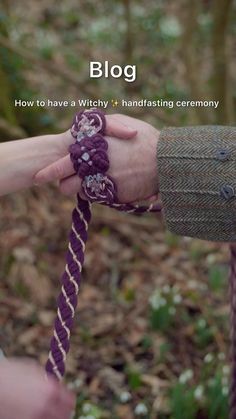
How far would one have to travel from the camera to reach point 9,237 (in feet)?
9.20

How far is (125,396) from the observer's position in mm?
2162

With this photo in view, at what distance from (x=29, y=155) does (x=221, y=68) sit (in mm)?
1954

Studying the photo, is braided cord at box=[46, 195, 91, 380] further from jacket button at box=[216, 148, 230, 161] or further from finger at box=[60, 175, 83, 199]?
jacket button at box=[216, 148, 230, 161]

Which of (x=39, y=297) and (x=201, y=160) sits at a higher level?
(x=201, y=160)

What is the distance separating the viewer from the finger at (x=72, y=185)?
60.1 inches

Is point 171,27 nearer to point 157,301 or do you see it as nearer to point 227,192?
point 157,301

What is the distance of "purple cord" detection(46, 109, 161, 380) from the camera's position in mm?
1478

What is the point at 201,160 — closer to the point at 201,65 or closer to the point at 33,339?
the point at 33,339

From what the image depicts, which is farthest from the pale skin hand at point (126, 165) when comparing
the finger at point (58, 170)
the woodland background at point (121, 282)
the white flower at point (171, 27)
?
the white flower at point (171, 27)

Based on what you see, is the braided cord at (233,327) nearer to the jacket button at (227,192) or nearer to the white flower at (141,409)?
the jacket button at (227,192)

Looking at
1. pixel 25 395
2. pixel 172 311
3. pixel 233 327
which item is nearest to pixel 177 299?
pixel 172 311

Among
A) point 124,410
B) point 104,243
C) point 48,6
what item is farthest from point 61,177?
point 48,6

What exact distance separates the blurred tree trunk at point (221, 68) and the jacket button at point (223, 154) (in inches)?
70.1

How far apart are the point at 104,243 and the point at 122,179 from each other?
1.45 meters
